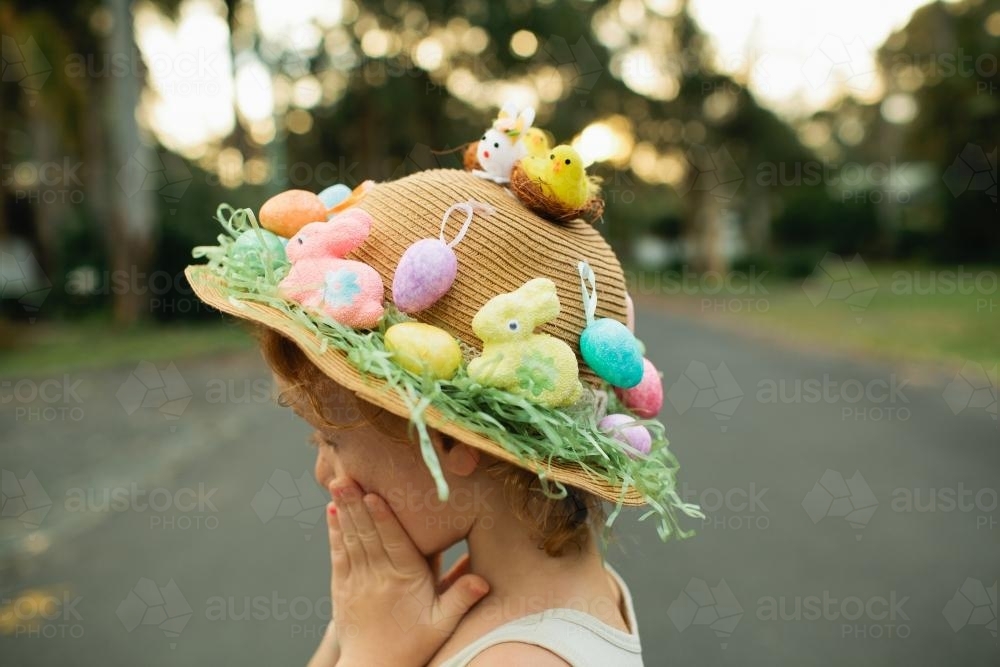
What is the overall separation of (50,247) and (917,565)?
80.3 ft

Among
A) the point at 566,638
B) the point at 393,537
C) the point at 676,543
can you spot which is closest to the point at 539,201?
the point at 393,537

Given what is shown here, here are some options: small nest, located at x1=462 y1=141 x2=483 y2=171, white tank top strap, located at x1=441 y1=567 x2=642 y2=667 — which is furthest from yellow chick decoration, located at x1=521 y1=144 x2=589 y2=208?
white tank top strap, located at x1=441 y1=567 x2=642 y2=667

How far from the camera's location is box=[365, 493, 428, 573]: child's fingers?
1594 millimetres

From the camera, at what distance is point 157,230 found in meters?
17.8

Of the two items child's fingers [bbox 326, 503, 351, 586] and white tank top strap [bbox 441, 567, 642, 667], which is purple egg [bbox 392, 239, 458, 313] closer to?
child's fingers [bbox 326, 503, 351, 586]

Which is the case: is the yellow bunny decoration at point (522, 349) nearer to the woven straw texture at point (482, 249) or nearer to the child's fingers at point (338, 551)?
the woven straw texture at point (482, 249)

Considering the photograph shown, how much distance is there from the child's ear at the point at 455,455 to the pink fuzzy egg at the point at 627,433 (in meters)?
0.27

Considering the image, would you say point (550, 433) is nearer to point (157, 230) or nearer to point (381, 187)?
point (381, 187)

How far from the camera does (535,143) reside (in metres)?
1.76

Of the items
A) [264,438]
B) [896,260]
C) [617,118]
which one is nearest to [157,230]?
[264,438]

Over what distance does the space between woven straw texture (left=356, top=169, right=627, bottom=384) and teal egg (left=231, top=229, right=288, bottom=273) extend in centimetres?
20

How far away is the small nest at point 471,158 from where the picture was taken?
72.0 inches

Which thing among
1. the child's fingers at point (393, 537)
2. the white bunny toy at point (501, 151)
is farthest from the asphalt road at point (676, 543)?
the white bunny toy at point (501, 151)

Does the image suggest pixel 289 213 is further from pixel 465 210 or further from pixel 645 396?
pixel 645 396
